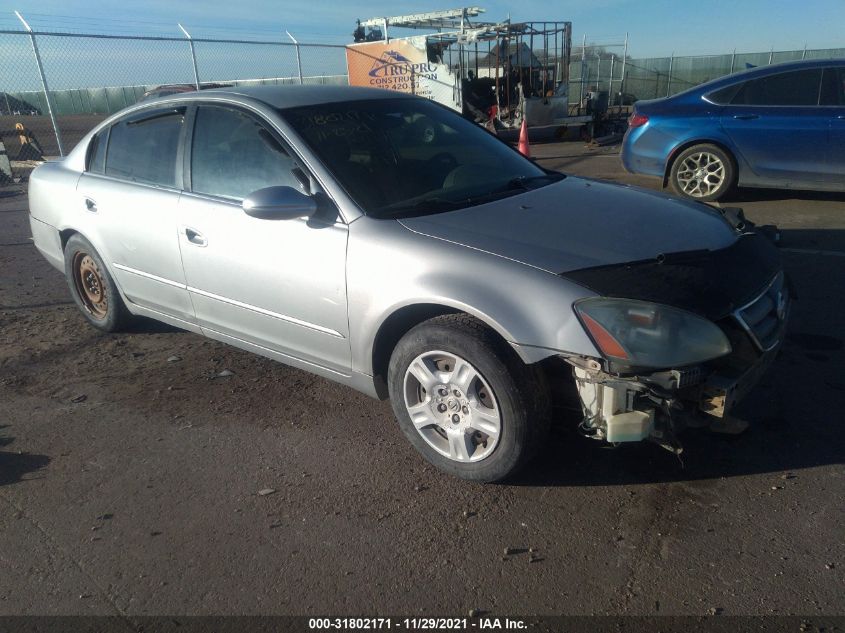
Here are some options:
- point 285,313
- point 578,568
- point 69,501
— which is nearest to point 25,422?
point 69,501

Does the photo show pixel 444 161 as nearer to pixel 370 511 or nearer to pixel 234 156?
pixel 234 156

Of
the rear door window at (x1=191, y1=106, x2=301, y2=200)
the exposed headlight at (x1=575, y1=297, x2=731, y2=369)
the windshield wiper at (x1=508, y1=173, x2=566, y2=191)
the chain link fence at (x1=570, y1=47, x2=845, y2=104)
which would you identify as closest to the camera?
the exposed headlight at (x1=575, y1=297, x2=731, y2=369)

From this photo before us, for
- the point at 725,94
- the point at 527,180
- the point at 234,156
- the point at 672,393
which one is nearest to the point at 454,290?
the point at 672,393

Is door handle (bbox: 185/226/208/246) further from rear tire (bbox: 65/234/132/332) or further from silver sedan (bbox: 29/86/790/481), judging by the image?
rear tire (bbox: 65/234/132/332)

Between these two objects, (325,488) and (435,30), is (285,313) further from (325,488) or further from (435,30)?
(435,30)

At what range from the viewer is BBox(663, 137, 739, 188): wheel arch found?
24.1 ft

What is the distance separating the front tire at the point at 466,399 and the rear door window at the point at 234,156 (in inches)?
44.0

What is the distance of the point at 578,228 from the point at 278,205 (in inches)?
53.2

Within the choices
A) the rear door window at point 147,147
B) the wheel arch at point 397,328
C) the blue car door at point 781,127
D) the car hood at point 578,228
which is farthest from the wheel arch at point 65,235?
the blue car door at point 781,127

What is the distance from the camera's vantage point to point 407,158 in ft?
11.4

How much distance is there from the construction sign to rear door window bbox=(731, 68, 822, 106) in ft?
29.1

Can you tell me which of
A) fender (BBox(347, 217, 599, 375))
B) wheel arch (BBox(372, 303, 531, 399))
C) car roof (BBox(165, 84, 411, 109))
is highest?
car roof (BBox(165, 84, 411, 109))

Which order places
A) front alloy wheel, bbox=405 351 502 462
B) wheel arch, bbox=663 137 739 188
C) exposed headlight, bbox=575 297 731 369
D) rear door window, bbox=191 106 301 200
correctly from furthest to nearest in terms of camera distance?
wheel arch, bbox=663 137 739 188 < rear door window, bbox=191 106 301 200 < front alloy wheel, bbox=405 351 502 462 < exposed headlight, bbox=575 297 731 369

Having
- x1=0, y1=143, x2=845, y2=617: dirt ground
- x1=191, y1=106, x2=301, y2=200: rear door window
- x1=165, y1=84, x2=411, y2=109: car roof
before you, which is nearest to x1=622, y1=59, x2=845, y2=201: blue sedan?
x1=0, y1=143, x2=845, y2=617: dirt ground
